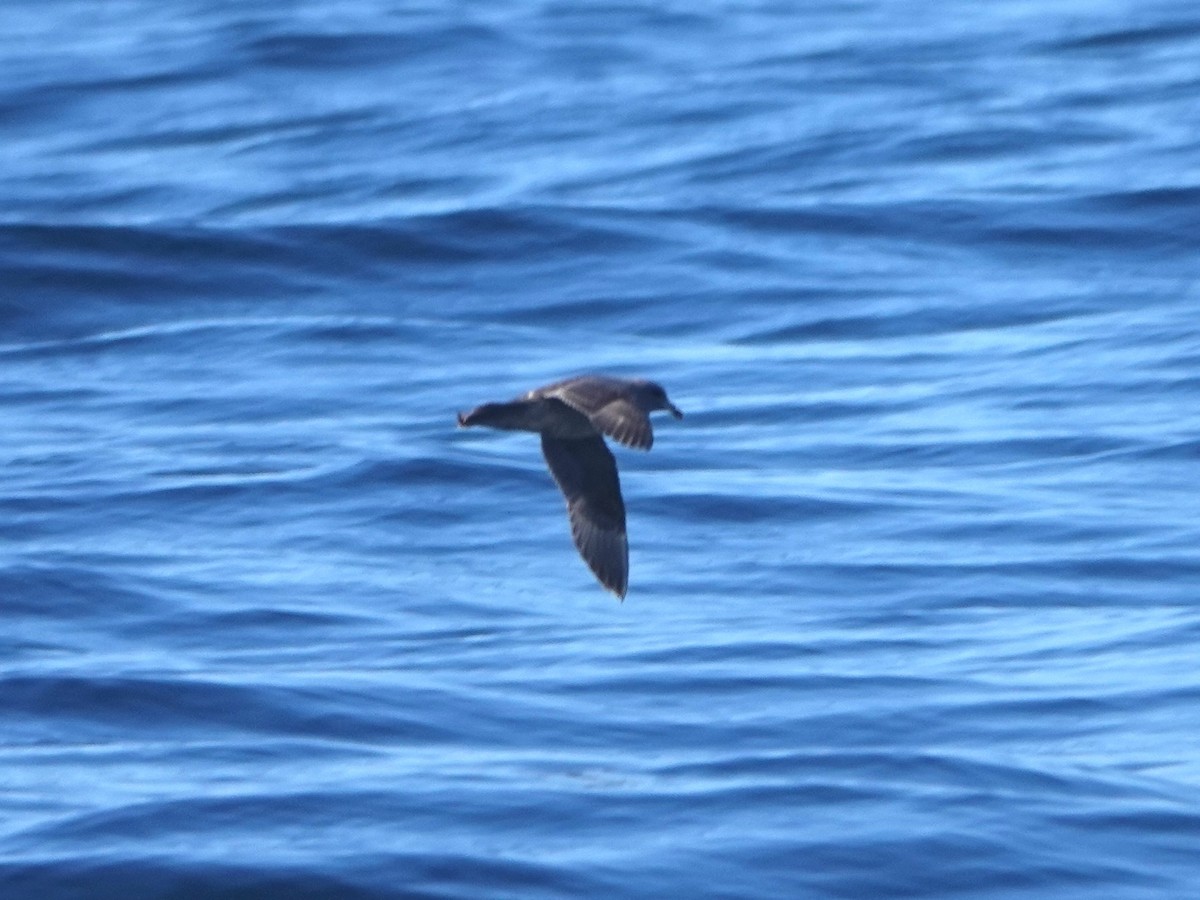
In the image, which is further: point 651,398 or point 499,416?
point 499,416

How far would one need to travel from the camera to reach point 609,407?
9.88 meters

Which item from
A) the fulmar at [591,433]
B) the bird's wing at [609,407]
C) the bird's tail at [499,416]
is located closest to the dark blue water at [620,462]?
the fulmar at [591,433]

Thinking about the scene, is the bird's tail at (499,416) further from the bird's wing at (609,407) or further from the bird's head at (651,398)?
the bird's head at (651,398)

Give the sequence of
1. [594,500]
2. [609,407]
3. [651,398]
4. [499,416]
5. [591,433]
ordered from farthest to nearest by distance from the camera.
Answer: [594,500]
[591,433]
[499,416]
[651,398]
[609,407]

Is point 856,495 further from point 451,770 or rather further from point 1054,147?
point 1054,147

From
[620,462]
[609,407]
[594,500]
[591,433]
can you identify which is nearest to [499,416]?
[609,407]

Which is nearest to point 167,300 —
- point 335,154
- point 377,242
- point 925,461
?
point 377,242

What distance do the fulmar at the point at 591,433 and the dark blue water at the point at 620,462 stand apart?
1.02 meters

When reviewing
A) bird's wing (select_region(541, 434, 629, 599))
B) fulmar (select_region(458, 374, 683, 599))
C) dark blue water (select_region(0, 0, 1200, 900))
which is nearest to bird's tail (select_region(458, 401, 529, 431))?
fulmar (select_region(458, 374, 683, 599))

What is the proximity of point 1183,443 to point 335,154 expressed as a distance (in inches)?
522

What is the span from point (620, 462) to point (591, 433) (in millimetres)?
7769

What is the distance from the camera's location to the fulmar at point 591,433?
32.2 feet

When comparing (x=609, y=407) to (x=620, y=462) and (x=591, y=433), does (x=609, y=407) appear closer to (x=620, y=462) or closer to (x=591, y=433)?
(x=591, y=433)

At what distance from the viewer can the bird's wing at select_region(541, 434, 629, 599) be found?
37.5ft
